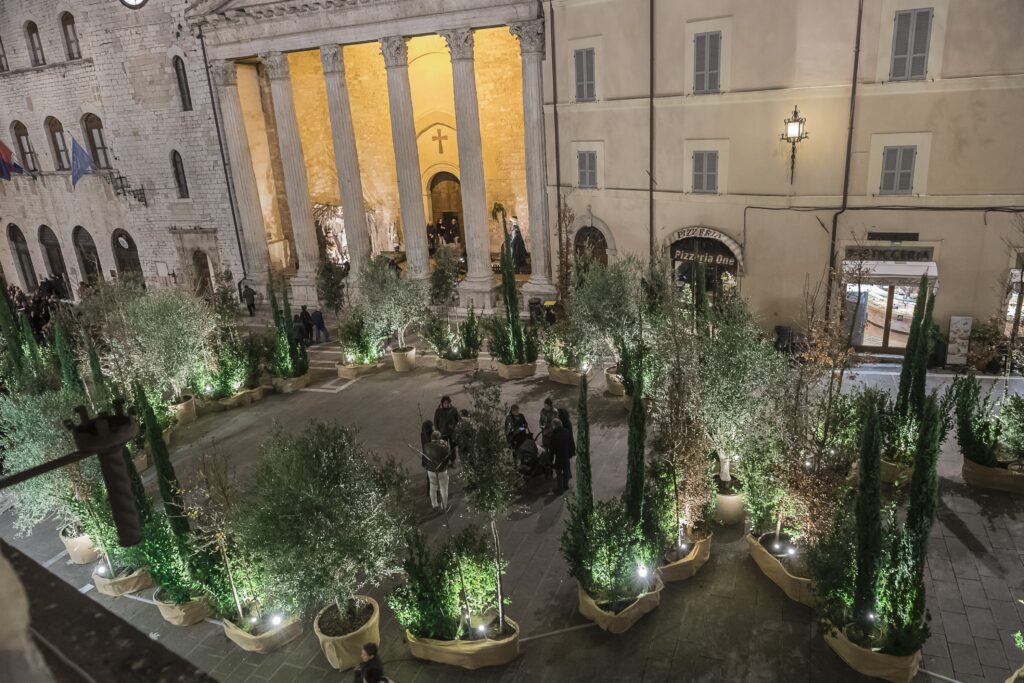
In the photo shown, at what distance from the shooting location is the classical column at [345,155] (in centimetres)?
2303

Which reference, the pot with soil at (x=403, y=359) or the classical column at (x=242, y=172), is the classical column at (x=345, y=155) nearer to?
the classical column at (x=242, y=172)

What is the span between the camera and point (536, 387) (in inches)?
674

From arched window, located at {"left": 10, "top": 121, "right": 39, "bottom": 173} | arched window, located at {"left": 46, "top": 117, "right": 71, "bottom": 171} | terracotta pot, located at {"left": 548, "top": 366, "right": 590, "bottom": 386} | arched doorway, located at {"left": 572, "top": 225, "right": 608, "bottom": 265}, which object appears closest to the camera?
terracotta pot, located at {"left": 548, "top": 366, "right": 590, "bottom": 386}

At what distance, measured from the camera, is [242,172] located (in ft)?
85.1

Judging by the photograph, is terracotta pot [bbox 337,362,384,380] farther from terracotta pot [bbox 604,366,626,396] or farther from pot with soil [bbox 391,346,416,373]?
terracotta pot [bbox 604,366,626,396]

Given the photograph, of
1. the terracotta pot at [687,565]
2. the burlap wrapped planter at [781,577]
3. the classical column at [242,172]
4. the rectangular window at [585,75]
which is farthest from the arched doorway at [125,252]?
the burlap wrapped planter at [781,577]

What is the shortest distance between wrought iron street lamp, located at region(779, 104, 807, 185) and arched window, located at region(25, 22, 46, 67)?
3020 cm

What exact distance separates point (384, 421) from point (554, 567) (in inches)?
274

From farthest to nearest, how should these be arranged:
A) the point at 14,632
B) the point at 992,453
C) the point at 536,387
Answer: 1. the point at 536,387
2. the point at 992,453
3. the point at 14,632

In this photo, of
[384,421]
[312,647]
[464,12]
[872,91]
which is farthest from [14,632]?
[464,12]

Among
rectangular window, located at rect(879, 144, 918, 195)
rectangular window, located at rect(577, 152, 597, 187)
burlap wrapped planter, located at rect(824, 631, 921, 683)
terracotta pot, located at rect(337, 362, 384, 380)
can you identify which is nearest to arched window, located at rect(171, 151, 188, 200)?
terracotta pot, located at rect(337, 362, 384, 380)

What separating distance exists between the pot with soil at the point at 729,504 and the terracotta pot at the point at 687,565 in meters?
1.03

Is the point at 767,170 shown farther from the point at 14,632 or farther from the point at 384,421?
the point at 14,632

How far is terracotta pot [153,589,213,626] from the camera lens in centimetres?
962
